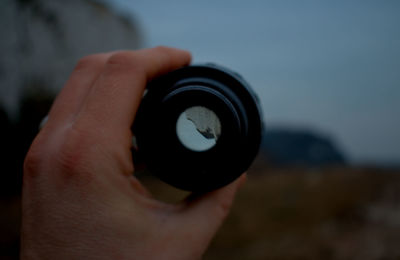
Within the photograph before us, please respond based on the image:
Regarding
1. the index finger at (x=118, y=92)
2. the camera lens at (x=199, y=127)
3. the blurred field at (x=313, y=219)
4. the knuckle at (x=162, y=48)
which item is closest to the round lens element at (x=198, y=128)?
the camera lens at (x=199, y=127)

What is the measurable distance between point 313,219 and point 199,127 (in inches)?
107

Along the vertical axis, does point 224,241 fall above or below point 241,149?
below

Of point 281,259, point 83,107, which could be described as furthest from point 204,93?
point 281,259

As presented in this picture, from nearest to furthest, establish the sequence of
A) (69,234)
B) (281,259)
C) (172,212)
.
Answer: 1. (69,234)
2. (172,212)
3. (281,259)

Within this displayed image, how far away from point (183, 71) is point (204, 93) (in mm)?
135

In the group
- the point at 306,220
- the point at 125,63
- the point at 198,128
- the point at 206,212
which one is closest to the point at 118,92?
the point at 125,63

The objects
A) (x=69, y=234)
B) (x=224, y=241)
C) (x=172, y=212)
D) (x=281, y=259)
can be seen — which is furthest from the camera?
(x=224, y=241)

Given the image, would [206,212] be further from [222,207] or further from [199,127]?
[199,127]

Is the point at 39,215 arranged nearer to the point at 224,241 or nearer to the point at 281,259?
the point at 281,259

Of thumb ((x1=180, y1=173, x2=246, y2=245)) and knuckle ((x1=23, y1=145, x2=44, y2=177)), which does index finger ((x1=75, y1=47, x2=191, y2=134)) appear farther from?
thumb ((x1=180, y1=173, x2=246, y2=245))

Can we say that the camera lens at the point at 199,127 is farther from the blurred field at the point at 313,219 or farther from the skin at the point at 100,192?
the blurred field at the point at 313,219

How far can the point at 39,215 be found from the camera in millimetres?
586

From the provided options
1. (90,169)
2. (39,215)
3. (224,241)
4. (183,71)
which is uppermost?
(183,71)

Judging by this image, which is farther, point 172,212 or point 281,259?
point 281,259
